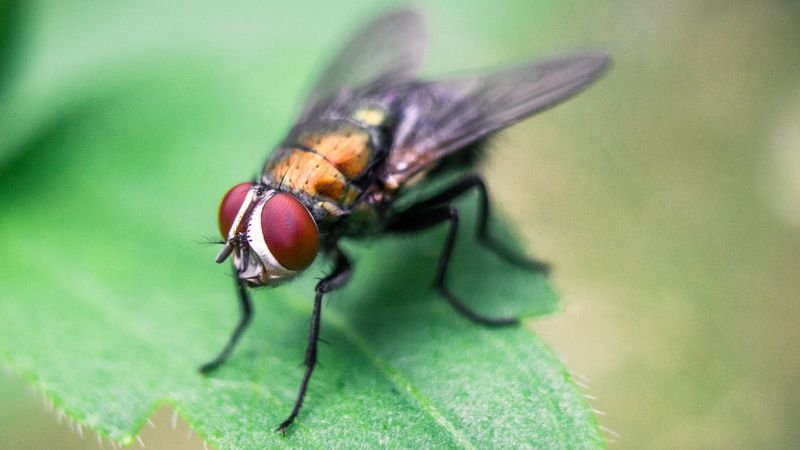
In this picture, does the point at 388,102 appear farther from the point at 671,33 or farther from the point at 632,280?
the point at 671,33

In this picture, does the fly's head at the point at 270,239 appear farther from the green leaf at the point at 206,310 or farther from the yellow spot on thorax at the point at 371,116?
the yellow spot on thorax at the point at 371,116

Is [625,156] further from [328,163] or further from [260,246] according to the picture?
[260,246]

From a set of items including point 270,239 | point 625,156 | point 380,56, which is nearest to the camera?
point 270,239

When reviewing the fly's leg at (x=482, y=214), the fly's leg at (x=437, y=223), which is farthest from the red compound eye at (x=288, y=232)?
the fly's leg at (x=482, y=214)

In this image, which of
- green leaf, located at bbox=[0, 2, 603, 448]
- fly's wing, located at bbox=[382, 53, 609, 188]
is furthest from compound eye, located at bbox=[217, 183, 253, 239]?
fly's wing, located at bbox=[382, 53, 609, 188]

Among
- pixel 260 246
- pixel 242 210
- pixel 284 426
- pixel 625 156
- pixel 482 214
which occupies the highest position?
pixel 242 210

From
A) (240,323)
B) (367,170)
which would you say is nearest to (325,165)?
(367,170)
